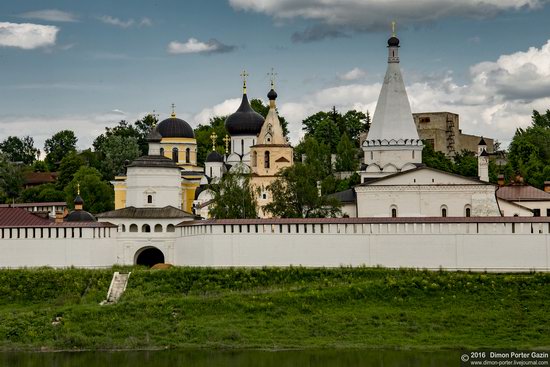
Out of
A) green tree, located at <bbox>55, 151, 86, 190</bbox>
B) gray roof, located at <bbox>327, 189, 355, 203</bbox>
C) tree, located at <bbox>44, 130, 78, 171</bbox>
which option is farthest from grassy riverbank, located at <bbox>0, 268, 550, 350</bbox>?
tree, located at <bbox>44, 130, 78, 171</bbox>

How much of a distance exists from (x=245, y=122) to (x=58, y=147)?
26.5m

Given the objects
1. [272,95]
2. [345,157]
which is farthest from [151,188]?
[345,157]

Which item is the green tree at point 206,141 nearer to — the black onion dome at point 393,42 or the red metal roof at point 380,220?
the black onion dome at point 393,42

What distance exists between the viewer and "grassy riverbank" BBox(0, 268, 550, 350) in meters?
35.4

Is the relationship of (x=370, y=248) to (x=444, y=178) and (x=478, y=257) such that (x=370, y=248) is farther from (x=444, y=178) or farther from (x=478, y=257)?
(x=444, y=178)

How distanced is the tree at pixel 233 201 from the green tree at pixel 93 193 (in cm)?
1507

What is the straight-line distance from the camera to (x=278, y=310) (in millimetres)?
37281

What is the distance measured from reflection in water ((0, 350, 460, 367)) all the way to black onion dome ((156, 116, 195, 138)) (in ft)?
79.1

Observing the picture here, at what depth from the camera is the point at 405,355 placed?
33.4 m

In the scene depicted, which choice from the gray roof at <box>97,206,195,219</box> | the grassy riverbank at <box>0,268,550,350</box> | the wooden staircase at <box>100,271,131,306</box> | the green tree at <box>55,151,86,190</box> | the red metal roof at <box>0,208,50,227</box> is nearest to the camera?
the grassy riverbank at <box>0,268,550,350</box>

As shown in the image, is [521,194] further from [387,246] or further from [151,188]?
[151,188]

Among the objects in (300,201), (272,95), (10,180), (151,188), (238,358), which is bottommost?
(238,358)

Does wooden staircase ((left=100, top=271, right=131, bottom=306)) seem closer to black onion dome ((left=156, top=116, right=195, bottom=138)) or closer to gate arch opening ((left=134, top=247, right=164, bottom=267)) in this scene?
gate arch opening ((left=134, top=247, right=164, bottom=267))

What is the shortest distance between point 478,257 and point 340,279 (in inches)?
156
